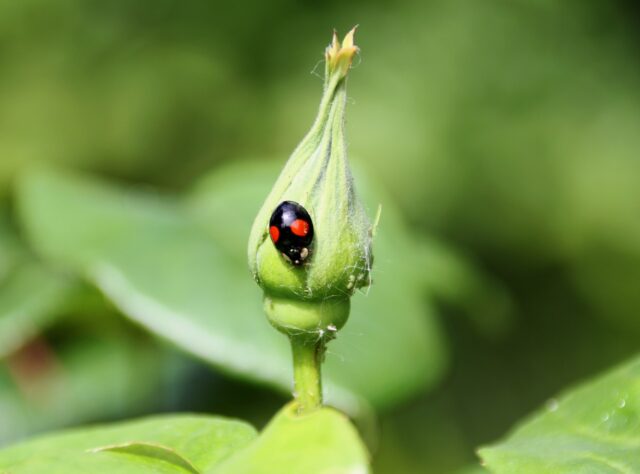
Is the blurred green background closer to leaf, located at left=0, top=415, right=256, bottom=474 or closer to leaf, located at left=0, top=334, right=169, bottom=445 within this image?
leaf, located at left=0, top=334, right=169, bottom=445

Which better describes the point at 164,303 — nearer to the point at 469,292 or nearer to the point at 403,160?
the point at 469,292

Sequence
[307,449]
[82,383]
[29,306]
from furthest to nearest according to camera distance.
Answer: [82,383] < [29,306] < [307,449]

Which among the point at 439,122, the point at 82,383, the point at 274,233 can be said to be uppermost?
the point at 439,122

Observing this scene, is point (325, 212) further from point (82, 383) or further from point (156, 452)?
point (82, 383)

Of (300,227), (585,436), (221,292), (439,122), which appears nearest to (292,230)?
(300,227)

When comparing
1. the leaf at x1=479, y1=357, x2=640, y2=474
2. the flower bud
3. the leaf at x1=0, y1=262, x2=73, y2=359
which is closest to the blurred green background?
the leaf at x1=0, y1=262, x2=73, y2=359

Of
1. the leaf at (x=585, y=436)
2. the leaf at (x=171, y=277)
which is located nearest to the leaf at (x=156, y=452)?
the leaf at (x=585, y=436)

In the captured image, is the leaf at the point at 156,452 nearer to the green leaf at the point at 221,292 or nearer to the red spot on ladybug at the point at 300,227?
the red spot on ladybug at the point at 300,227
